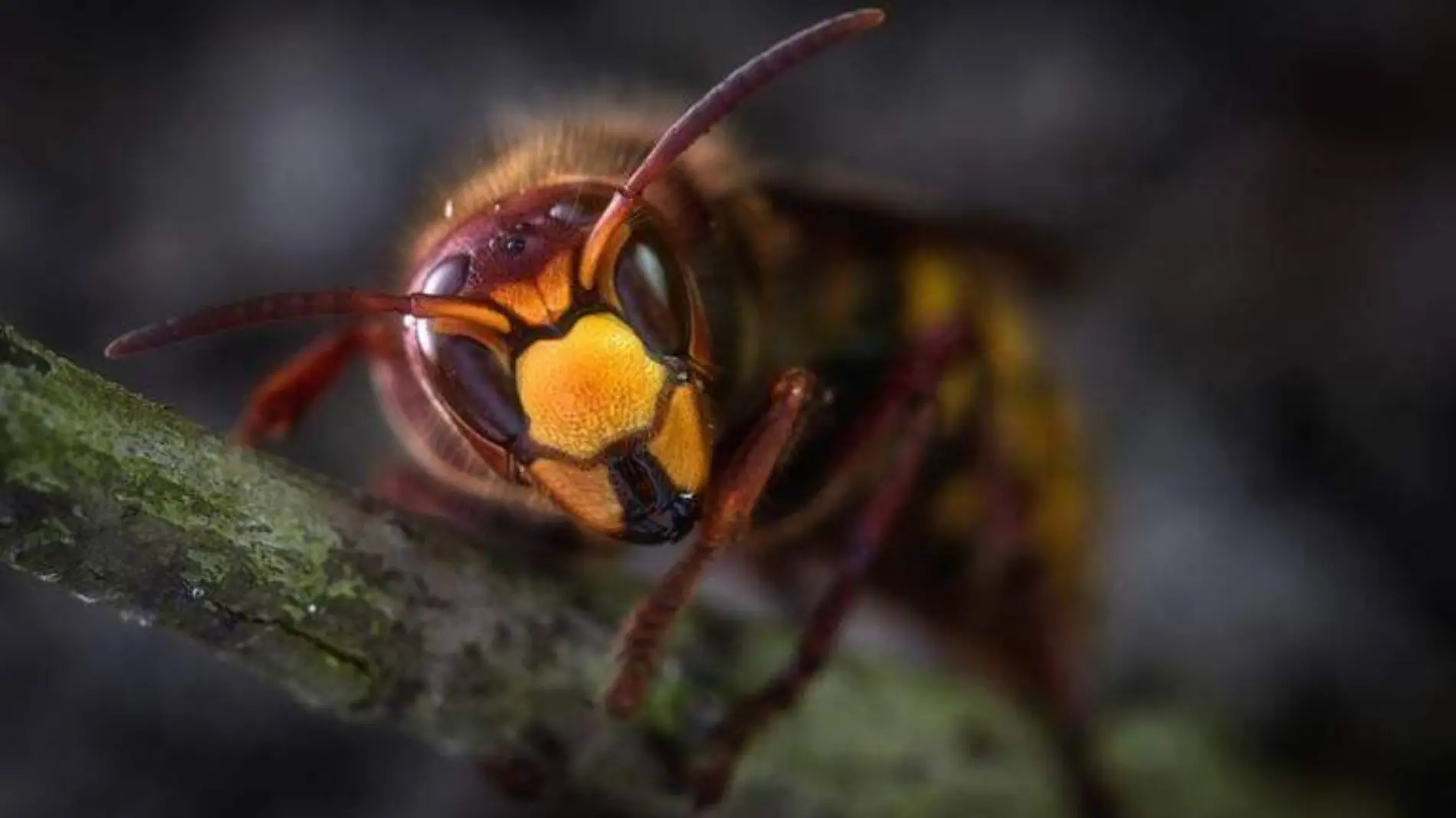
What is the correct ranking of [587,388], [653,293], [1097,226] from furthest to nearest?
[1097,226] < [653,293] < [587,388]

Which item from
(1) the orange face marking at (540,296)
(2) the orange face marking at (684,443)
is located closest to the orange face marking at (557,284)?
(1) the orange face marking at (540,296)

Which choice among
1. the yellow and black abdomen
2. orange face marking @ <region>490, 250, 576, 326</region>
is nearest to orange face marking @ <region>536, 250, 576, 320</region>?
orange face marking @ <region>490, 250, 576, 326</region>

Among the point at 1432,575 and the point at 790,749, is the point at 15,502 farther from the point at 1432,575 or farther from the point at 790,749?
the point at 1432,575

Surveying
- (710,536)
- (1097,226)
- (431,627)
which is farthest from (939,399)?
(1097,226)

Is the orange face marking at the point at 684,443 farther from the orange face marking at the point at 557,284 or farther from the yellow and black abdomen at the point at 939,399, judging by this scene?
the yellow and black abdomen at the point at 939,399

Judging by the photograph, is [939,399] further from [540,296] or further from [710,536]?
[540,296]
